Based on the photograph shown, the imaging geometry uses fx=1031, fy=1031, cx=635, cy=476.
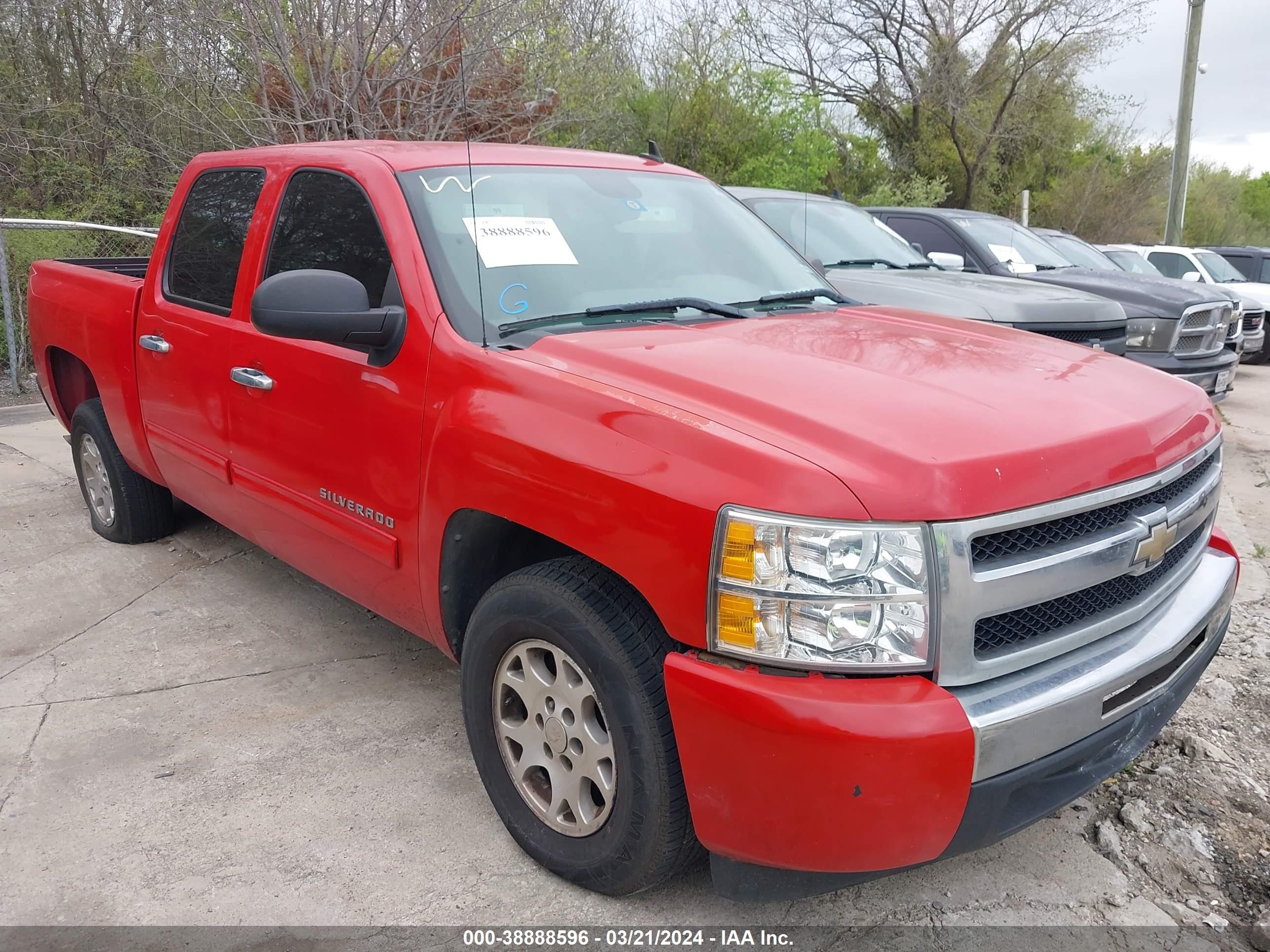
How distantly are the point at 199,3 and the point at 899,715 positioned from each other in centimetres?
1020

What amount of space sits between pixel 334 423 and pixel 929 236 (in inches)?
268

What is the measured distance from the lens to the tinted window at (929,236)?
28.1 feet

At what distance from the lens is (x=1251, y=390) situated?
1164cm

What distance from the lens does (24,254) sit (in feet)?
31.6

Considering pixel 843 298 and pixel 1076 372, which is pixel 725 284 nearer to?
pixel 843 298

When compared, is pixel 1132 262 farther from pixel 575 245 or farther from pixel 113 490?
pixel 113 490

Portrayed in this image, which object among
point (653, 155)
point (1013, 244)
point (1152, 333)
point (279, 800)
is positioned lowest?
point (279, 800)

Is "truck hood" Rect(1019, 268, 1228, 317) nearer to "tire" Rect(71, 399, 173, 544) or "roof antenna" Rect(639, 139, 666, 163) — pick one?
"roof antenna" Rect(639, 139, 666, 163)

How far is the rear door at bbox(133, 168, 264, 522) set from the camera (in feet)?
12.5

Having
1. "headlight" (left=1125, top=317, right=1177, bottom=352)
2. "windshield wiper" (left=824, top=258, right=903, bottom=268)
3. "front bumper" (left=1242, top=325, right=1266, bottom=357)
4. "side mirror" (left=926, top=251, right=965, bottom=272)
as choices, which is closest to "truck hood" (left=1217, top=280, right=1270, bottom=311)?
"front bumper" (left=1242, top=325, right=1266, bottom=357)

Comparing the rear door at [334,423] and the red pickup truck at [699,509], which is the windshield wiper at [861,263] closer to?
the red pickup truck at [699,509]

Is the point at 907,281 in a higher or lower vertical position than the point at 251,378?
higher

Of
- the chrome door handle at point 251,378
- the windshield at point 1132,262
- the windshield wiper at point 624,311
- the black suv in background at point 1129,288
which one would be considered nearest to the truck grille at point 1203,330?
the black suv in background at point 1129,288

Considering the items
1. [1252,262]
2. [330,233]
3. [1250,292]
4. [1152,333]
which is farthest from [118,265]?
[1252,262]
